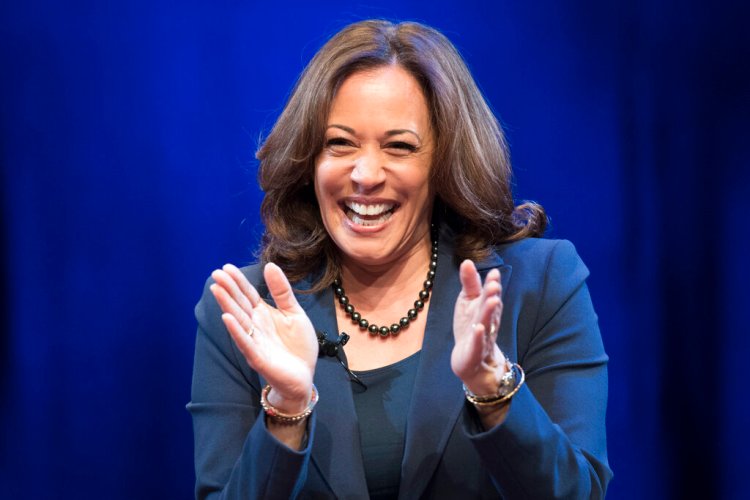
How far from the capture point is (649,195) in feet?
8.35

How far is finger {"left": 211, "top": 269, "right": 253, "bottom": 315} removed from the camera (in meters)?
1.56

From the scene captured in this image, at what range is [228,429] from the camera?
181cm

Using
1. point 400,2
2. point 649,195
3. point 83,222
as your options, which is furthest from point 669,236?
point 83,222

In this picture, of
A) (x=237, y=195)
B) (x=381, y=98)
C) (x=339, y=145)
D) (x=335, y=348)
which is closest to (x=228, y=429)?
(x=335, y=348)

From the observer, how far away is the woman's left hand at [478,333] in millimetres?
1400

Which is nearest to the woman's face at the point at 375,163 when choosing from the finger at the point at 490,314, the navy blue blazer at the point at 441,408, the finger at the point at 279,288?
the navy blue blazer at the point at 441,408

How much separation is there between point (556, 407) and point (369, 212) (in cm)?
53

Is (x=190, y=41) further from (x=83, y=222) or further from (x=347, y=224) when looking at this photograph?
(x=347, y=224)

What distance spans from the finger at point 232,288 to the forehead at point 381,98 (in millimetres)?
472

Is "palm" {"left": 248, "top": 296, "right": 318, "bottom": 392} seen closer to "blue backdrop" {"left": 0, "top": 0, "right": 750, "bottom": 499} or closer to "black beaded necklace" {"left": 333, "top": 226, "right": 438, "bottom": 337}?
"black beaded necklace" {"left": 333, "top": 226, "right": 438, "bottom": 337}

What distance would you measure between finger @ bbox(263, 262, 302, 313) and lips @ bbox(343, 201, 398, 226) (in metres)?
0.33

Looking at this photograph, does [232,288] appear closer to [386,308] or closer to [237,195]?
[386,308]

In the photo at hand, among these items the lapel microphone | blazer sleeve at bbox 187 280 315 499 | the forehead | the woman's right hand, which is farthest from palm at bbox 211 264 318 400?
the forehead

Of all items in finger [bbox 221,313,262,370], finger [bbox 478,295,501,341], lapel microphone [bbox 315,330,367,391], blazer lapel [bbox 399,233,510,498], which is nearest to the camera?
finger [bbox 478,295,501,341]
